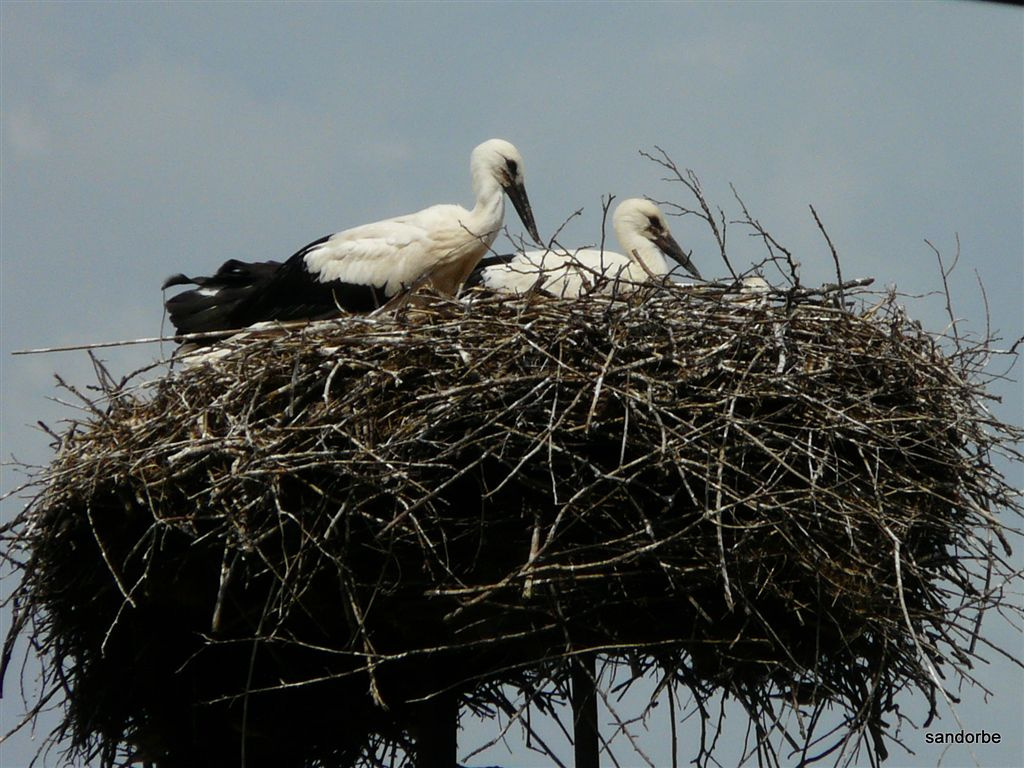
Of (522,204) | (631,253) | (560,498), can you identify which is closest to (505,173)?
(522,204)

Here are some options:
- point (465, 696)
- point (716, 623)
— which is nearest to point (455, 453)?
point (716, 623)

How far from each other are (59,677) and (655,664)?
1748 mm

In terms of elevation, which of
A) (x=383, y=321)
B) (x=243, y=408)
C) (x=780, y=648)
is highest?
(x=383, y=321)

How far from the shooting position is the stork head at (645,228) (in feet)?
21.7

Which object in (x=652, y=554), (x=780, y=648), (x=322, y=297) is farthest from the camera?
(x=322, y=297)

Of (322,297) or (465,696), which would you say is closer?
(465,696)

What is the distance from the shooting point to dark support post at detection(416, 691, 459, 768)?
14.8 feet

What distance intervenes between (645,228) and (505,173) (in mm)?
812

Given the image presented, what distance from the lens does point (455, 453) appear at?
392cm

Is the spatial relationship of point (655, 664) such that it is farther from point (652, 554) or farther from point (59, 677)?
point (59, 677)

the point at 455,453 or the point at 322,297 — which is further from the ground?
the point at 322,297

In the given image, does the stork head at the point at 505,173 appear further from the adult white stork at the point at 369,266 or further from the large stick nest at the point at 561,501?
the large stick nest at the point at 561,501

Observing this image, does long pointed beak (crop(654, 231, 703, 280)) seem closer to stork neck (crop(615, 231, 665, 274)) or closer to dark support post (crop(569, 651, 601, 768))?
stork neck (crop(615, 231, 665, 274))

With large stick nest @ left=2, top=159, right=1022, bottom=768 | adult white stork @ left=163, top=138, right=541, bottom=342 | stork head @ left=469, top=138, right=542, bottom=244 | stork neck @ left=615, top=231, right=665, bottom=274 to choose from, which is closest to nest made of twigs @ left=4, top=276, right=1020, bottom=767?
large stick nest @ left=2, top=159, right=1022, bottom=768
